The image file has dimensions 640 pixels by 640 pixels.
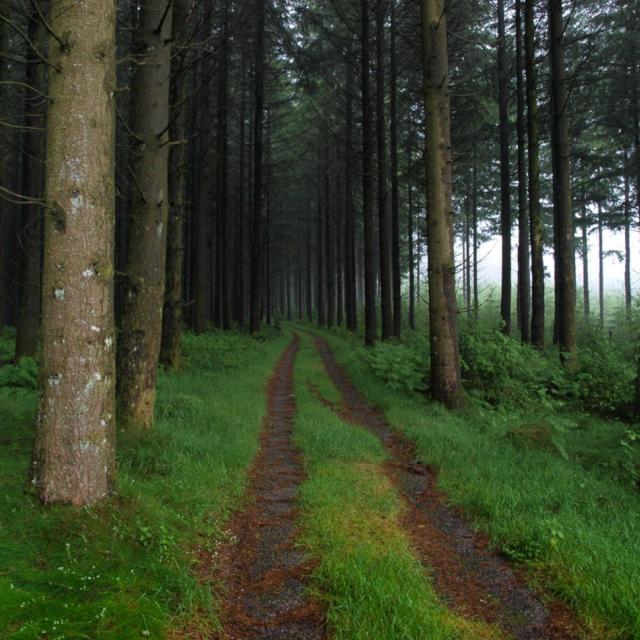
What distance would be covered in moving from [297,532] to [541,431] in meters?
4.08

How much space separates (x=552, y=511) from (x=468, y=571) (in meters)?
1.33

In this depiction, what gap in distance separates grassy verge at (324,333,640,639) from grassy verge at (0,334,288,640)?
2.21m

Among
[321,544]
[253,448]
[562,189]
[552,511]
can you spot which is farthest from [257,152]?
[321,544]

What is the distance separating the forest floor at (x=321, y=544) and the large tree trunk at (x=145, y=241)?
584 millimetres

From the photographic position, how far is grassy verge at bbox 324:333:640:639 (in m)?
3.09

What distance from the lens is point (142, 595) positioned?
2926 millimetres

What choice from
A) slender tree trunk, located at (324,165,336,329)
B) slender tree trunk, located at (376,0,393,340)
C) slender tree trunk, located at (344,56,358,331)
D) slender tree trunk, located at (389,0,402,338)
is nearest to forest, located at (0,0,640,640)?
slender tree trunk, located at (376,0,393,340)

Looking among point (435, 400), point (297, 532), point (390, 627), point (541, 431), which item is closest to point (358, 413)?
point (435, 400)

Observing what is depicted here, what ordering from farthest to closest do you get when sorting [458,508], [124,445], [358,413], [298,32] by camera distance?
[298,32], [358,413], [124,445], [458,508]

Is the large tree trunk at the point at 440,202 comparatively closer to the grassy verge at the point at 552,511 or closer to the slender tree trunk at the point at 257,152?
the grassy verge at the point at 552,511

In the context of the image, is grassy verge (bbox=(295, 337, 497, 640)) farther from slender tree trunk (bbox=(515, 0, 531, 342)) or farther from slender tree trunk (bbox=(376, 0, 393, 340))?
slender tree trunk (bbox=(515, 0, 531, 342))

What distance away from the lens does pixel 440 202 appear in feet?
30.2

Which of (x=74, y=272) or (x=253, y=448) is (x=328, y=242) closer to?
(x=253, y=448)

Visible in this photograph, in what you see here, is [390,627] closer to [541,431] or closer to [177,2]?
[541,431]
